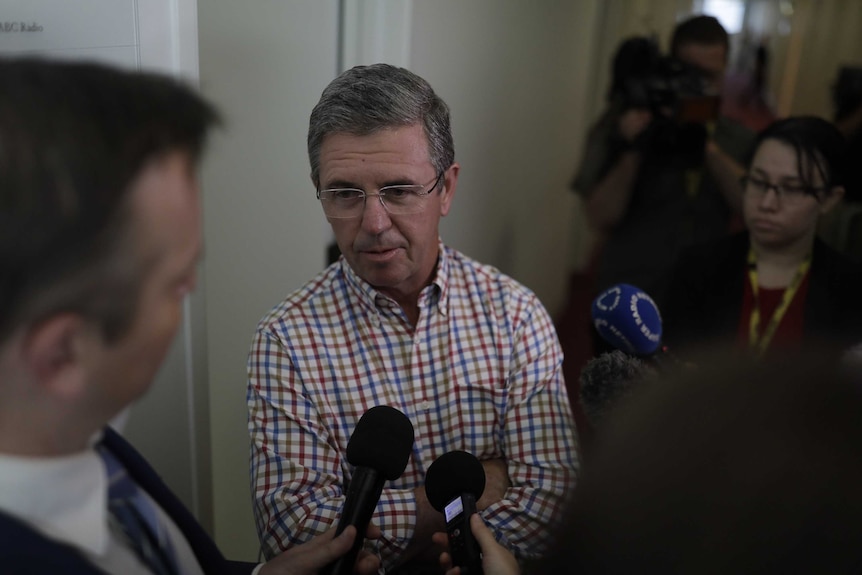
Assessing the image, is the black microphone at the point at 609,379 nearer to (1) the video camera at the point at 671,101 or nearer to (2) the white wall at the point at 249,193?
(2) the white wall at the point at 249,193

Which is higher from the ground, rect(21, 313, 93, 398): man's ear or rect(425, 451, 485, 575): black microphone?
rect(21, 313, 93, 398): man's ear

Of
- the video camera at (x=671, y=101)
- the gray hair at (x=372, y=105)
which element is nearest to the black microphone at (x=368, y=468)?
the gray hair at (x=372, y=105)

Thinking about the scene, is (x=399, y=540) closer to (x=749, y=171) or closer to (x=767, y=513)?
(x=767, y=513)

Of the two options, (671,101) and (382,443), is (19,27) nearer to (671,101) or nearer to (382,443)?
(382,443)

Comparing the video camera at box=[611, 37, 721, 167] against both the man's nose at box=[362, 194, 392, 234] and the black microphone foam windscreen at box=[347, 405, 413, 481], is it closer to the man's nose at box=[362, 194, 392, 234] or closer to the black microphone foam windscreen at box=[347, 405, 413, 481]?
the man's nose at box=[362, 194, 392, 234]

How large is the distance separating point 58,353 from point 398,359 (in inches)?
33.1

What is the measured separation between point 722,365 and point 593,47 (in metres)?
3.39

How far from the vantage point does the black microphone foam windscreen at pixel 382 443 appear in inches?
34.4

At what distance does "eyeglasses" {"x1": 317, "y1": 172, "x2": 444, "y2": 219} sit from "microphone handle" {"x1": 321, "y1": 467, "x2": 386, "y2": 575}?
504 millimetres

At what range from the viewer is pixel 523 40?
271cm

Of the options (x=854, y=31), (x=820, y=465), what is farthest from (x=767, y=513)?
(x=854, y=31)

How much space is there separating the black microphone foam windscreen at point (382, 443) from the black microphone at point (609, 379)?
17.0 inches

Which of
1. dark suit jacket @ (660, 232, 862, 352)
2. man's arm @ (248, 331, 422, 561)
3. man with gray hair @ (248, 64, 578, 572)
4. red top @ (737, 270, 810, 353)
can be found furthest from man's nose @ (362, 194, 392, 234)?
red top @ (737, 270, 810, 353)

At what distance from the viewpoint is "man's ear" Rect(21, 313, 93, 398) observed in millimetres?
475
